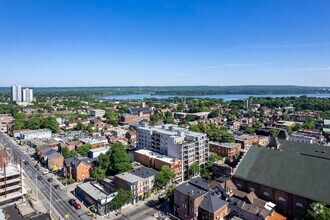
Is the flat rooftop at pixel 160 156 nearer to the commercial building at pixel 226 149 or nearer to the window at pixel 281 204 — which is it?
the commercial building at pixel 226 149

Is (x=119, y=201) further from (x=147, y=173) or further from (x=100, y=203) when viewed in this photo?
(x=147, y=173)

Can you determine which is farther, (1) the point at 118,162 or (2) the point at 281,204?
(1) the point at 118,162

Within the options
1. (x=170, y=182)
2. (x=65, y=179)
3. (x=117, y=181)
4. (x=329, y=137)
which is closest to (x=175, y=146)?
(x=170, y=182)

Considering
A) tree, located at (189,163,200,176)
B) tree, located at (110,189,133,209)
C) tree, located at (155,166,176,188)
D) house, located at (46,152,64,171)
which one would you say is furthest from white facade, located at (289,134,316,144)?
house, located at (46,152,64,171)

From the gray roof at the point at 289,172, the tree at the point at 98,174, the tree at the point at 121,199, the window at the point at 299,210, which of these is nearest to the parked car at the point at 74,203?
the tree at the point at 121,199

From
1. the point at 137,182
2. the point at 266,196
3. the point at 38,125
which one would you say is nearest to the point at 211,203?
the point at 266,196

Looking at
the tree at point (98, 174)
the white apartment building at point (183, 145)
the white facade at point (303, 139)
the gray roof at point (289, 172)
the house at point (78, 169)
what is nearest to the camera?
the gray roof at point (289, 172)

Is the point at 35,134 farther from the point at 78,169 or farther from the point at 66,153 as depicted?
the point at 78,169
